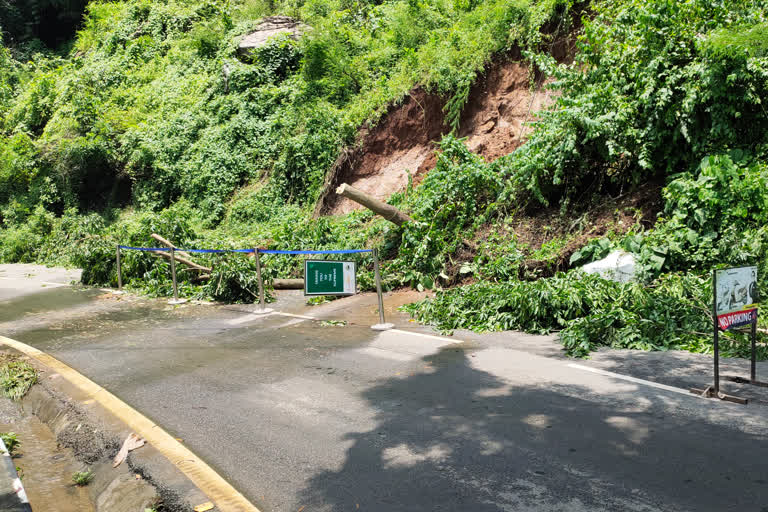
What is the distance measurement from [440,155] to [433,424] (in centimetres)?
832

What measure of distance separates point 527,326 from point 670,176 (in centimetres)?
395

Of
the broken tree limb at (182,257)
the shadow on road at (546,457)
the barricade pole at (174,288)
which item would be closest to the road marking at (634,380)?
the shadow on road at (546,457)

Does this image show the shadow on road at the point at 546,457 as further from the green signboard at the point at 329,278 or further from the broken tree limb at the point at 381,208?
the broken tree limb at the point at 381,208

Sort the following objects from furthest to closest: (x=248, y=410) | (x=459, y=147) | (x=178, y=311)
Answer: (x=459, y=147)
(x=178, y=311)
(x=248, y=410)

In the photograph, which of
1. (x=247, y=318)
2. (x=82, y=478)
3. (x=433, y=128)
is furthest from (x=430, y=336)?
(x=433, y=128)

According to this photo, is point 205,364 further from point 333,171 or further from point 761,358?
point 333,171

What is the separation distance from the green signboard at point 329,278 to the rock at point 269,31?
53.1 ft

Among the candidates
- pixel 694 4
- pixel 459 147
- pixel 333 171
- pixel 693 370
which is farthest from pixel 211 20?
pixel 693 370

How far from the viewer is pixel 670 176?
9.83 meters

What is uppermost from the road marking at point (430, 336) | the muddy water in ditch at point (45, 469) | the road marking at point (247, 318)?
the road marking at point (430, 336)

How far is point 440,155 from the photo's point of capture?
12.5 m

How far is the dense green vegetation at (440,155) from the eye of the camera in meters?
8.62

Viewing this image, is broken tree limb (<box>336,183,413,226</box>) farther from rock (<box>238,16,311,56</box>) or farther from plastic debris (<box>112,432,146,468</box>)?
rock (<box>238,16,311,56</box>)

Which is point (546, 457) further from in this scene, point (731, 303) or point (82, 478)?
point (82, 478)
